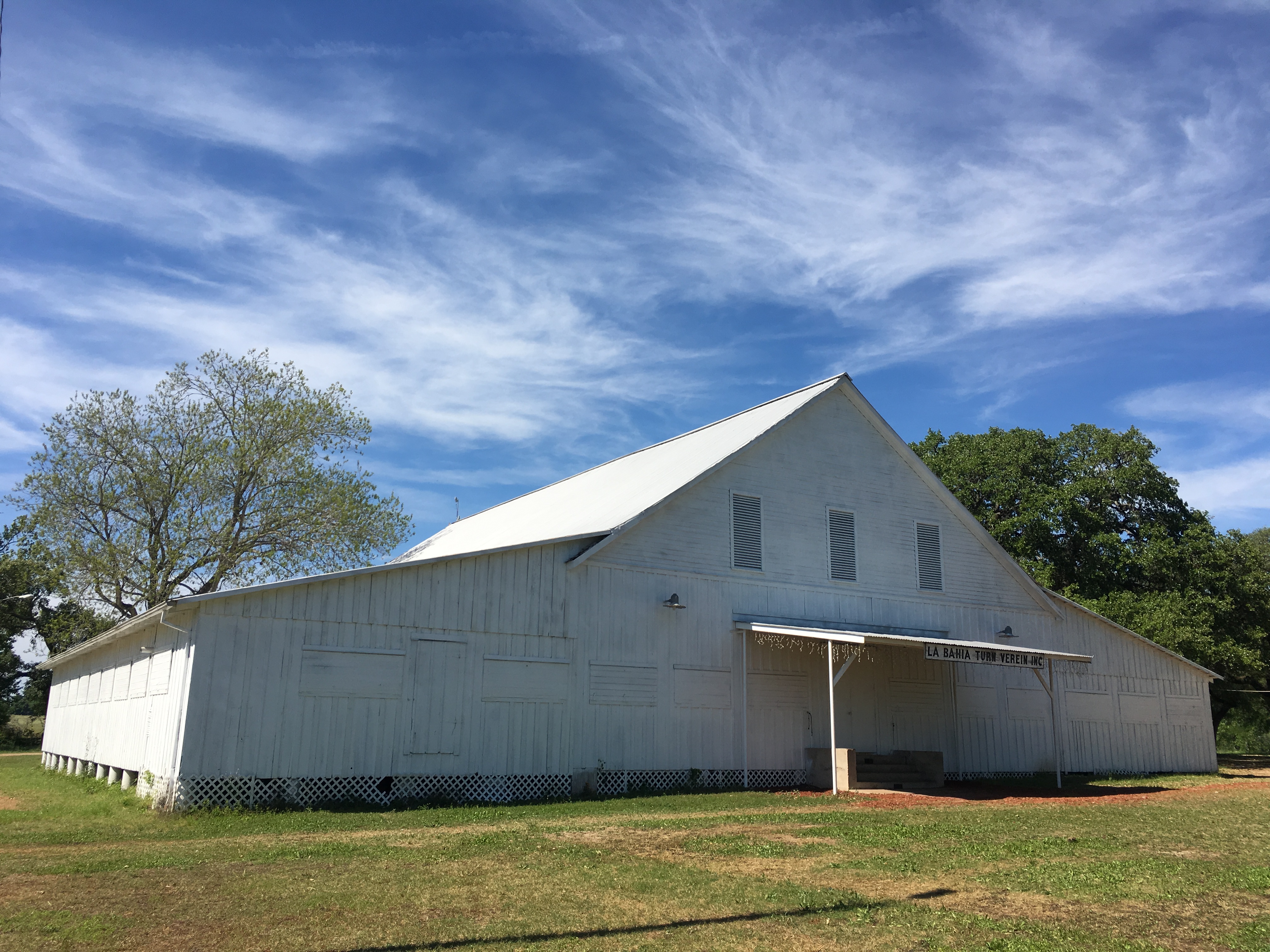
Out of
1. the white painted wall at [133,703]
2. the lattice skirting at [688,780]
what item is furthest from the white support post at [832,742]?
the white painted wall at [133,703]

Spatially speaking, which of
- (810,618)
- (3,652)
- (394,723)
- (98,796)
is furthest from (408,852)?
(3,652)

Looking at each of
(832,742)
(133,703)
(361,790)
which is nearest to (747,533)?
(832,742)

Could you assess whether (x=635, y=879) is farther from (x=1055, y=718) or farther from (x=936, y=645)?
(x=1055, y=718)

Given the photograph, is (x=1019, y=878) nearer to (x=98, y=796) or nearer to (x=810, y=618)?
(x=810, y=618)

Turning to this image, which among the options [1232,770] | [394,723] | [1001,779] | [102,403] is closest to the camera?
[394,723]

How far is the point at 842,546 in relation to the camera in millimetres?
22156

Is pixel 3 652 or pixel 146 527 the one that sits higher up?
pixel 146 527

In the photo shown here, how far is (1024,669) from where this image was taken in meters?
24.0

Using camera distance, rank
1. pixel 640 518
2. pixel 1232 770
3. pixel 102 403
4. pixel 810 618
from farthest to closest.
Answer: pixel 102 403 < pixel 1232 770 < pixel 810 618 < pixel 640 518

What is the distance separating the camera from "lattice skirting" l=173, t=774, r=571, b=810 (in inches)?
558

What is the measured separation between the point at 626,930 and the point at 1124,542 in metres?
37.6

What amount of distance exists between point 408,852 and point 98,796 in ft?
30.6

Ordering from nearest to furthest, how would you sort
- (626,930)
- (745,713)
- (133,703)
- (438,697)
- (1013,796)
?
(626,930)
(438,697)
(133,703)
(1013,796)
(745,713)

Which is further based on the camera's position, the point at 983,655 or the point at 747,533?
the point at 747,533
